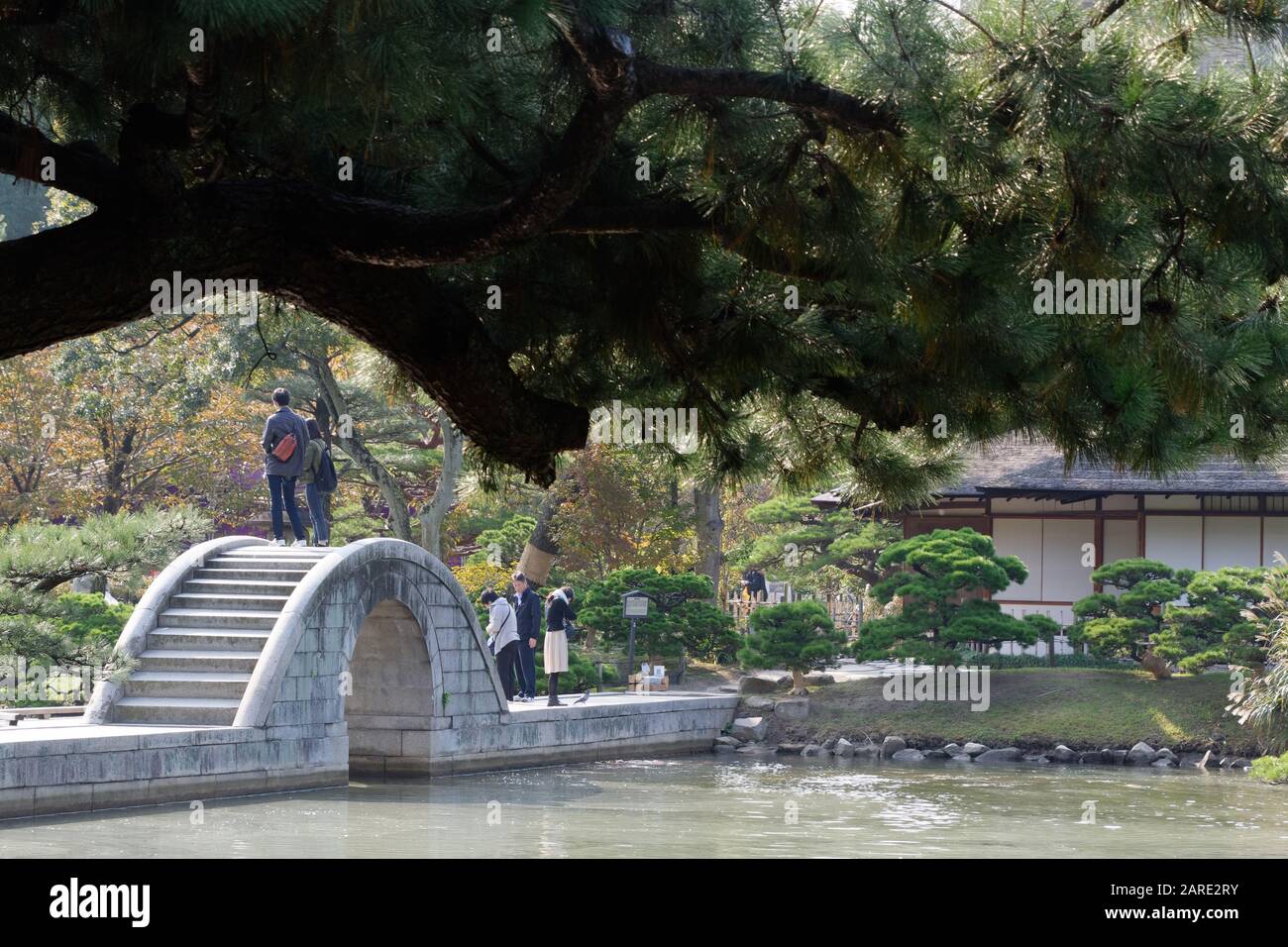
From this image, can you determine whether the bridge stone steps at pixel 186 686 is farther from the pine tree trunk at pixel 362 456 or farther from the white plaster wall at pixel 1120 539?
the white plaster wall at pixel 1120 539

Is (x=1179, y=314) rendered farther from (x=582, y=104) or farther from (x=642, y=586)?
(x=642, y=586)

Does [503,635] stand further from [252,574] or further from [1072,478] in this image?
[1072,478]

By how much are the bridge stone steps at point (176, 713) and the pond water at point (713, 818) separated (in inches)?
36.9

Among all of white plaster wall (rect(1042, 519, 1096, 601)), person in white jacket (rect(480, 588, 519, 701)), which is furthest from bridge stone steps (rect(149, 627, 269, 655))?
white plaster wall (rect(1042, 519, 1096, 601))

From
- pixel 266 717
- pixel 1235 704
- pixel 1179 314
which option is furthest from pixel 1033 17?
pixel 1235 704

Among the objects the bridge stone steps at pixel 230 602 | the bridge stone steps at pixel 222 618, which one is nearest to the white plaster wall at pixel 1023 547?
the bridge stone steps at pixel 230 602

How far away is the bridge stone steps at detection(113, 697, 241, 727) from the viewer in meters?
14.8

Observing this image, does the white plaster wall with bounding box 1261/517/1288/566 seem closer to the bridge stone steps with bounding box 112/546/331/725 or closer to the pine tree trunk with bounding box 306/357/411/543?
the pine tree trunk with bounding box 306/357/411/543

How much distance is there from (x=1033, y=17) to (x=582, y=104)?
123 cm

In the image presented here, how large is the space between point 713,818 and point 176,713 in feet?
17.2

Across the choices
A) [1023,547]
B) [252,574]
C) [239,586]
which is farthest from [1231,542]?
[239,586]

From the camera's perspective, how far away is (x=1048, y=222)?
4.32 metres

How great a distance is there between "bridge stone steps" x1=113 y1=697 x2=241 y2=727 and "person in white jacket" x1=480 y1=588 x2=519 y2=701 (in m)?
4.96

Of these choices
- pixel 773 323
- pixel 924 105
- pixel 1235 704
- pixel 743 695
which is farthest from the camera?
pixel 743 695
